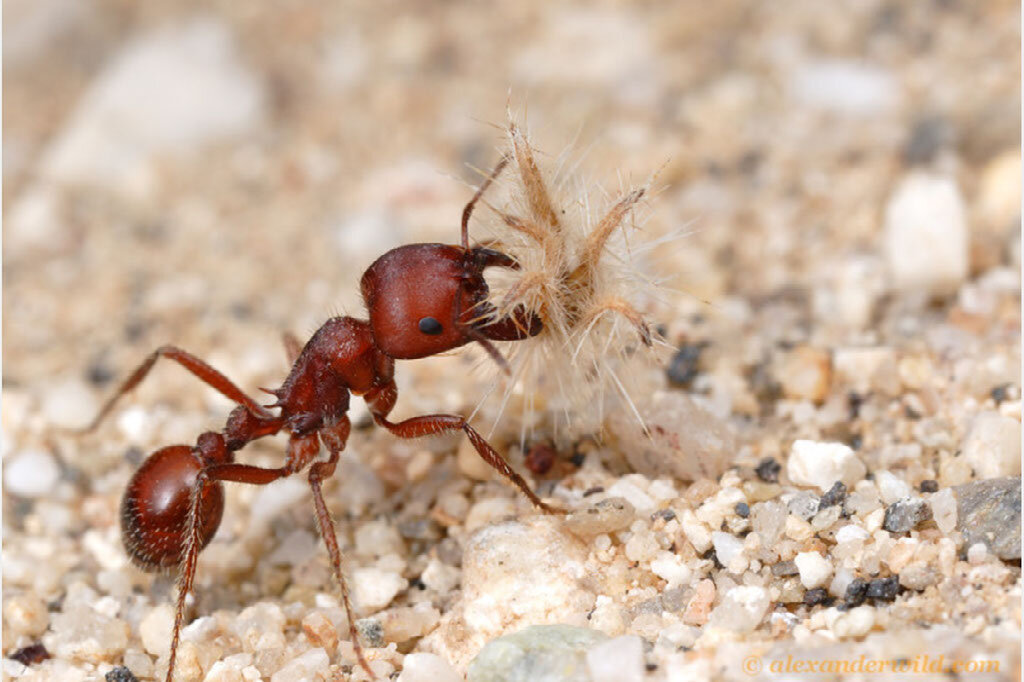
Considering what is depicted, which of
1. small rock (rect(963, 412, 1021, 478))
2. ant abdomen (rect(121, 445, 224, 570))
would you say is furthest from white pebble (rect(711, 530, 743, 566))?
ant abdomen (rect(121, 445, 224, 570))

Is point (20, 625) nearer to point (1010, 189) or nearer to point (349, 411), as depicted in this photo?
point (349, 411)

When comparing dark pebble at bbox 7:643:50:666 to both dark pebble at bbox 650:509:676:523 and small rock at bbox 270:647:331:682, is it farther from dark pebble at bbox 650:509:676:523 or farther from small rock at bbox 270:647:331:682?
dark pebble at bbox 650:509:676:523

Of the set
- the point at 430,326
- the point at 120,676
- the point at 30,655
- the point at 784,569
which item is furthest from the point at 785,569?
the point at 30,655

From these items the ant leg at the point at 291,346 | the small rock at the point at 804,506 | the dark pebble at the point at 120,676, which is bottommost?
the dark pebble at the point at 120,676

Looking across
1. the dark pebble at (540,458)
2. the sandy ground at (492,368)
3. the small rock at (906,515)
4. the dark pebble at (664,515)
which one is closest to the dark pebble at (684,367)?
the sandy ground at (492,368)

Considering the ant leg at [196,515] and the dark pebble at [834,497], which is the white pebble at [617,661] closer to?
the dark pebble at [834,497]
